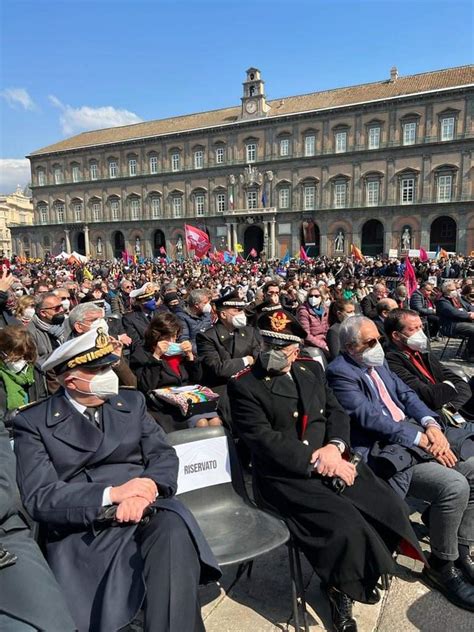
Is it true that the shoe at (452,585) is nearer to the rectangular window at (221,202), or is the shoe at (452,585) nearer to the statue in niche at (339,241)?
the statue in niche at (339,241)

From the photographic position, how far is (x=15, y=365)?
426cm

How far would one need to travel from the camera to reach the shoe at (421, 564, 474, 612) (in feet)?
9.52

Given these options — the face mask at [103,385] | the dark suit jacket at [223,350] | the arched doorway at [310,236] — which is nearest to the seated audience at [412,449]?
the dark suit jacket at [223,350]

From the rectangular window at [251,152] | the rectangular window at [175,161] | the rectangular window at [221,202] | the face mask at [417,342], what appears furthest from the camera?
the rectangular window at [175,161]

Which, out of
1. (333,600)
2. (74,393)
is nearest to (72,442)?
(74,393)

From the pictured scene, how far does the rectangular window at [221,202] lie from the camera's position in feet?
174

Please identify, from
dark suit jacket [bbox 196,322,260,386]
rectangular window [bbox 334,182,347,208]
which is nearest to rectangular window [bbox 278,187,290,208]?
rectangular window [bbox 334,182,347,208]

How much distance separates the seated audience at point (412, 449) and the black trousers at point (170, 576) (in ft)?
5.58

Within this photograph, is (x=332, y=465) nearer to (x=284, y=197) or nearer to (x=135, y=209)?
(x=284, y=197)

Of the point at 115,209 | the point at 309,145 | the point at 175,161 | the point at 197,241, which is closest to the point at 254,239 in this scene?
the point at 309,145

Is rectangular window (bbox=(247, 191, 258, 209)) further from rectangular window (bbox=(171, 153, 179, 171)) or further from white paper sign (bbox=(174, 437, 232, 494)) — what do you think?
white paper sign (bbox=(174, 437, 232, 494))

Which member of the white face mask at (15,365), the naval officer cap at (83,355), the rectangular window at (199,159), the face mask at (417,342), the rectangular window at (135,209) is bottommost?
the white face mask at (15,365)

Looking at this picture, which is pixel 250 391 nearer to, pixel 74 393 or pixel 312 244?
pixel 74 393

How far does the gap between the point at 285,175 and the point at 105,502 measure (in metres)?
50.3
